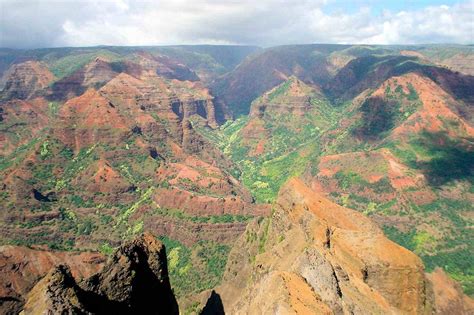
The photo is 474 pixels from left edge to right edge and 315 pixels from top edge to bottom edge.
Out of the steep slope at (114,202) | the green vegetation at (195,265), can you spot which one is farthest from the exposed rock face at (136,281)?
the steep slope at (114,202)

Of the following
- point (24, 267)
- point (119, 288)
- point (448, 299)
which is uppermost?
point (119, 288)

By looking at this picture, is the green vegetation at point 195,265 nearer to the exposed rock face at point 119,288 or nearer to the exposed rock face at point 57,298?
the exposed rock face at point 119,288

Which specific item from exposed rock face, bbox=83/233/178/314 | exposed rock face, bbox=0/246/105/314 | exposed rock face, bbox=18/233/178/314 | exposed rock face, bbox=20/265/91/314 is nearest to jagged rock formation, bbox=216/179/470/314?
exposed rock face, bbox=83/233/178/314

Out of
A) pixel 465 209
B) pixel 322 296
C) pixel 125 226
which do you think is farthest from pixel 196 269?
pixel 465 209

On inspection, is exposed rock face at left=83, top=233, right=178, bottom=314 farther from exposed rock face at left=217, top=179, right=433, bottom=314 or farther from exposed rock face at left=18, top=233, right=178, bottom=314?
exposed rock face at left=217, top=179, right=433, bottom=314

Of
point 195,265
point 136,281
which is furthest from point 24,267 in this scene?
point 195,265

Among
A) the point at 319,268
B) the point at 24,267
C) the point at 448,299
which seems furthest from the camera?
the point at 448,299

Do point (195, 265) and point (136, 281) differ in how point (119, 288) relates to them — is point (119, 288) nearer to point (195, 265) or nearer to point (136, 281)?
point (136, 281)

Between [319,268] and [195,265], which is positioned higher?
[319,268]

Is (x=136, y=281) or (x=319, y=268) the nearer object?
(x=136, y=281)
